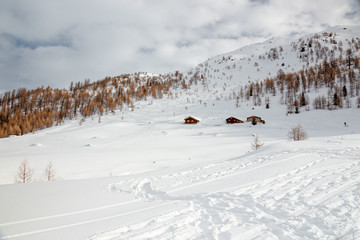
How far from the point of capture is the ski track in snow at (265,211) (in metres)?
3.14

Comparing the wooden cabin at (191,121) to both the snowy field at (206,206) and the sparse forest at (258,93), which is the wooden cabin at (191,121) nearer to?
the sparse forest at (258,93)

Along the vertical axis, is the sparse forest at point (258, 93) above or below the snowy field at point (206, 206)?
above

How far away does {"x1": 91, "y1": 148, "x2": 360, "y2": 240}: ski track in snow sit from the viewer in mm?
3139

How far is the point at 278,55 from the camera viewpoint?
138125mm

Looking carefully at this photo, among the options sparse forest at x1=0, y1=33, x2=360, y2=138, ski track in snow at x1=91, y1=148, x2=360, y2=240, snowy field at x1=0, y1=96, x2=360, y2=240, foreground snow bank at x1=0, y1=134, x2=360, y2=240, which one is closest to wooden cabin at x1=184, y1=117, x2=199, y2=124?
sparse forest at x1=0, y1=33, x2=360, y2=138

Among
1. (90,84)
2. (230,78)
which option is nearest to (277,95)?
(230,78)

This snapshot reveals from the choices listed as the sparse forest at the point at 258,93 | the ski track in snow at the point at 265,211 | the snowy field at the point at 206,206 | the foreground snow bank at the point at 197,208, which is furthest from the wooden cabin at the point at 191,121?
the ski track in snow at the point at 265,211

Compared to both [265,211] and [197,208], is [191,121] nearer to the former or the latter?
[197,208]

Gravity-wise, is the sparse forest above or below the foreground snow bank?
above

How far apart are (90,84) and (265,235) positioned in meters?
170

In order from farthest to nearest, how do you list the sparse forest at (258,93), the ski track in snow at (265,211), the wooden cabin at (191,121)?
the sparse forest at (258,93)
the wooden cabin at (191,121)
the ski track in snow at (265,211)

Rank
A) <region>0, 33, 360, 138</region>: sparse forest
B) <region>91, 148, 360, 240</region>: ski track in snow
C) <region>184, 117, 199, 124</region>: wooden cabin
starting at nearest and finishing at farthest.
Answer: <region>91, 148, 360, 240</region>: ski track in snow, <region>184, 117, 199, 124</region>: wooden cabin, <region>0, 33, 360, 138</region>: sparse forest

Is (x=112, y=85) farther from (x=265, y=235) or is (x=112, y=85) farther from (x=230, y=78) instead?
(x=265, y=235)

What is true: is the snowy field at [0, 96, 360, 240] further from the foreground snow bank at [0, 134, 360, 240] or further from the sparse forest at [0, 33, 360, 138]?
the sparse forest at [0, 33, 360, 138]
